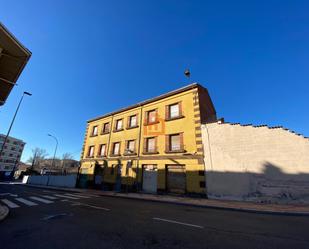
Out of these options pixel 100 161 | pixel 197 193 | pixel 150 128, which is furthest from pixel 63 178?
pixel 197 193

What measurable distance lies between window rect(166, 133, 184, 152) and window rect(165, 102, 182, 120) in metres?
1.97

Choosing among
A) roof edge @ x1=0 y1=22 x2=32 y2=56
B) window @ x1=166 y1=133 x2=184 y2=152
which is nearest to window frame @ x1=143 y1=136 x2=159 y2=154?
window @ x1=166 y1=133 x2=184 y2=152

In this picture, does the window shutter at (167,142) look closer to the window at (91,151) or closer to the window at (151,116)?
the window at (151,116)

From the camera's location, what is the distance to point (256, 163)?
1177 cm

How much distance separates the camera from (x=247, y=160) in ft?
39.8

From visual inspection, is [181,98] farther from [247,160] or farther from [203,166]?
[247,160]

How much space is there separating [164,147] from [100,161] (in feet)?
32.7

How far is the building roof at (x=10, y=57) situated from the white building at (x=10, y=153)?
7852 cm

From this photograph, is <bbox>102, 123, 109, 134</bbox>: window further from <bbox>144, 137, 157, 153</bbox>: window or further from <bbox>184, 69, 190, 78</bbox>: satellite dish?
<bbox>184, 69, 190, 78</bbox>: satellite dish

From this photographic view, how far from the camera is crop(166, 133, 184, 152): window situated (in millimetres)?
15209

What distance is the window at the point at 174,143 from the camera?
15.2m

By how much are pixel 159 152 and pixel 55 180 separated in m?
22.7

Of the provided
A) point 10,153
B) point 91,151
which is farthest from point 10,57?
point 10,153

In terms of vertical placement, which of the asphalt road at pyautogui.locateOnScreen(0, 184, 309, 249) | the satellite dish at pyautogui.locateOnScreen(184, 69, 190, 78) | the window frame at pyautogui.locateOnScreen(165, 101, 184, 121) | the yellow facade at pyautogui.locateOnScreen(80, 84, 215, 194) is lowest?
the asphalt road at pyautogui.locateOnScreen(0, 184, 309, 249)
